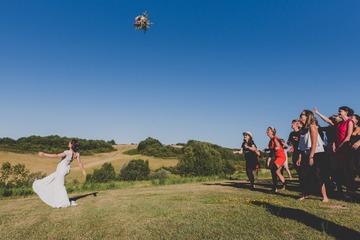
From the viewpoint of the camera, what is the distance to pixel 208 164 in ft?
122

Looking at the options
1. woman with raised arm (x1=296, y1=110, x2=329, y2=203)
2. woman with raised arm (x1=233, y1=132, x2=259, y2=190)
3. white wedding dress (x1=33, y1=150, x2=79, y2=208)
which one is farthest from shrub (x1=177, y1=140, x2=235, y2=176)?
white wedding dress (x1=33, y1=150, x2=79, y2=208)

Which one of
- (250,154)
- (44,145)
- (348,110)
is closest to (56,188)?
(250,154)

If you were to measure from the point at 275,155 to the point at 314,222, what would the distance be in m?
5.22

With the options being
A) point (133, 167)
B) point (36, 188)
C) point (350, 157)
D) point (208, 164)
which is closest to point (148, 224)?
point (36, 188)

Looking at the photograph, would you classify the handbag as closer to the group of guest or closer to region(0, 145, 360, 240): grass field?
the group of guest

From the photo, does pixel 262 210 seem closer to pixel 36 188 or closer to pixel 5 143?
pixel 36 188

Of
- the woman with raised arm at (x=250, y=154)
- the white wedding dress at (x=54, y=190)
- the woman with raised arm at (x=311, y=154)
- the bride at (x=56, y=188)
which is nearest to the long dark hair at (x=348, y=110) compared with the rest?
the woman with raised arm at (x=311, y=154)

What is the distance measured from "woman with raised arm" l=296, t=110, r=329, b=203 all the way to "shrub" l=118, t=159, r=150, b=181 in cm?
3556

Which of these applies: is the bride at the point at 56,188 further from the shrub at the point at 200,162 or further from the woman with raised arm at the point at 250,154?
the shrub at the point at 200,162

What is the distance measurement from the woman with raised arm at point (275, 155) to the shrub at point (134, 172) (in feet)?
110

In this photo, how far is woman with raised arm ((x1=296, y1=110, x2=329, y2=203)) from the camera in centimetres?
764

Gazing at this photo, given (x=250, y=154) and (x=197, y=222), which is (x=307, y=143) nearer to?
(x=250, y=154)

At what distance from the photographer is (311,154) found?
25.1 feet

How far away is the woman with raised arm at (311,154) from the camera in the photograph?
7.64 m
